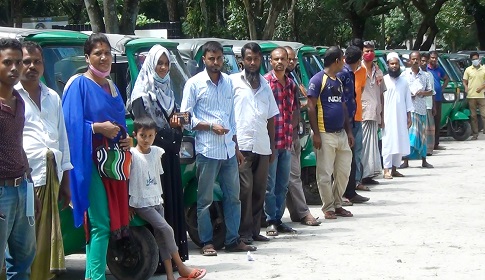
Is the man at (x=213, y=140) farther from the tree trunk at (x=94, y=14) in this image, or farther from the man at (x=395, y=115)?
the tree trunk at (x=94, y=14)

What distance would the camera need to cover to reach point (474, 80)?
23.1 metres

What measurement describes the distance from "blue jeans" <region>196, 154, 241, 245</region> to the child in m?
1.06

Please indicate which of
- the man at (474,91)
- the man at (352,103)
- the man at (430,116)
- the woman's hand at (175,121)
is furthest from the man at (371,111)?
the man at (474,91)

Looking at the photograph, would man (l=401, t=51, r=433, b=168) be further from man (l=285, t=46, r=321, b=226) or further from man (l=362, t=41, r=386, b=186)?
man (l=285, t=46, r=321, b=226)

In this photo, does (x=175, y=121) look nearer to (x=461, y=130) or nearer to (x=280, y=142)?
(x=280, y=142)

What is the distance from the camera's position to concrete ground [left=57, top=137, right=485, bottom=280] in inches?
327

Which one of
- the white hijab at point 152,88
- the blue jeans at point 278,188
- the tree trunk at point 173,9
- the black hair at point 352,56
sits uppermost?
the tree trunk at point 173,9

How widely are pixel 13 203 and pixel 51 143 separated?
98cm

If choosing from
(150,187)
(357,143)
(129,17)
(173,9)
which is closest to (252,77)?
(150,187)

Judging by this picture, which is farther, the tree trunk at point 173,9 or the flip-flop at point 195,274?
the tree trunk at point 173,9

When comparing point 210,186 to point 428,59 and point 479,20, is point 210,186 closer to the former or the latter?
point 428,59

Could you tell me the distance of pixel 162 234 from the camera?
775 cm

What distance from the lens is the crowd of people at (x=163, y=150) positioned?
5965 millimetres

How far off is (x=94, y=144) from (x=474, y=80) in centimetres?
1740
